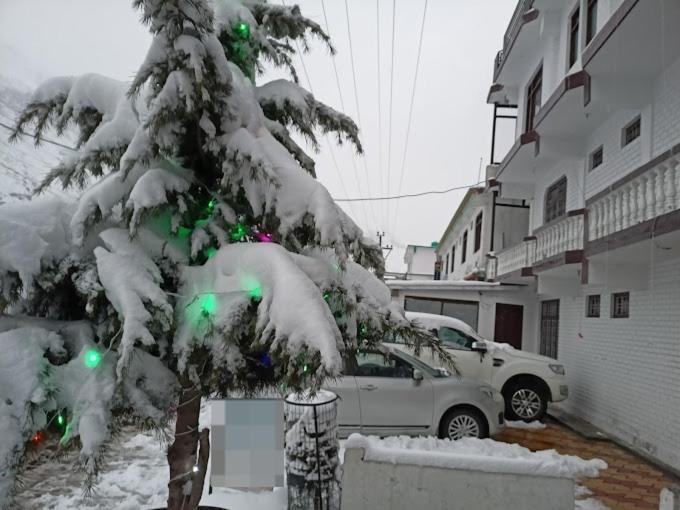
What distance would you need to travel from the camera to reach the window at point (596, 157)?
9.47m

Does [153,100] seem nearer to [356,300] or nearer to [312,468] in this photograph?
[356,300]

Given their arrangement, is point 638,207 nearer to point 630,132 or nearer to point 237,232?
point 630,132

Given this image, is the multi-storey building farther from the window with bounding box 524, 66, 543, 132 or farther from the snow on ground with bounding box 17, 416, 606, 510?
the snow on ground with bounding box 17, 416, 606, 510

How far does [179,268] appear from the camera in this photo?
8.43 ft

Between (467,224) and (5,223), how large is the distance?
73.7 ft

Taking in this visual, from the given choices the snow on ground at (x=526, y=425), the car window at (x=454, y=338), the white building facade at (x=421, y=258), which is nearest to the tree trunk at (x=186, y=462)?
the snow on ground at (x=526, y=425)

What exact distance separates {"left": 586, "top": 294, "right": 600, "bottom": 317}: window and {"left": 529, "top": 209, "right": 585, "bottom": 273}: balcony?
111cm

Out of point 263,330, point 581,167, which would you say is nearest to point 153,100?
point 263,330

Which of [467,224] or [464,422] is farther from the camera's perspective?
[467,224]

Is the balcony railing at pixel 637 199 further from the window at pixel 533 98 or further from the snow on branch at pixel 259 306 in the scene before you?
the window at pixel 533 98

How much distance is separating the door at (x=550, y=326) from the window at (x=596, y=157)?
371 centimetres

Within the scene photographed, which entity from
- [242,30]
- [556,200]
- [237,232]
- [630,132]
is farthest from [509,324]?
[242,30]

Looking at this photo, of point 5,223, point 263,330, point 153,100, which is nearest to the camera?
point 263,330

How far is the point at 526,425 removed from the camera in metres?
8.95
